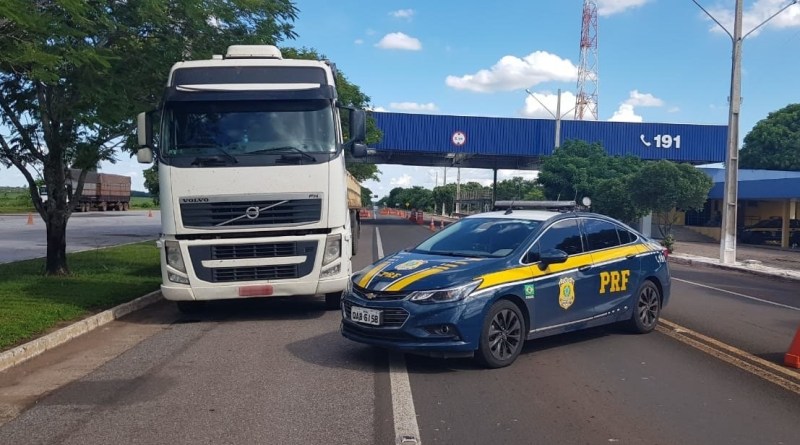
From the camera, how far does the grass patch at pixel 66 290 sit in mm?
9086

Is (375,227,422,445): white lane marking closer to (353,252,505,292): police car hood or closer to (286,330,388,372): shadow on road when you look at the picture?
(286,330,388,372): shadow on road

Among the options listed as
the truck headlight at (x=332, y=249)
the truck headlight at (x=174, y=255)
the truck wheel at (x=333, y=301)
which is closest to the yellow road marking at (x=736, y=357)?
the truck headlight at (x=332, y=249)

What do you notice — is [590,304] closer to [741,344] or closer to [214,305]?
[741,344]

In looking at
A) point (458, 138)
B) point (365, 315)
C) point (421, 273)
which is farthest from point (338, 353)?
point (458, 138)

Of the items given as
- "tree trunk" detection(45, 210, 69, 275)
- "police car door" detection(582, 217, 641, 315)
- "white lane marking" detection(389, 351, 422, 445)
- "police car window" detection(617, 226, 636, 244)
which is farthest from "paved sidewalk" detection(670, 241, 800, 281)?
"tree trunk" detection(45, 210, 69, 275)

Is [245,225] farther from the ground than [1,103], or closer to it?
closer to it

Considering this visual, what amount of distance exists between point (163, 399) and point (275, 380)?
104cm

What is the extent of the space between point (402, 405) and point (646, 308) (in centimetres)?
459

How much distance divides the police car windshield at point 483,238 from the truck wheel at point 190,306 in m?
4.04

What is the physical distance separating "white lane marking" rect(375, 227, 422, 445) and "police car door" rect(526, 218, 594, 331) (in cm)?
147

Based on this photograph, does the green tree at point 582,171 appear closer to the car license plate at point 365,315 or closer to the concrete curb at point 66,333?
the concrete curb at point 66,333

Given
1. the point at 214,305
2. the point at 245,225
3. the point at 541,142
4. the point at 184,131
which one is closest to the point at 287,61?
the point at 184,131

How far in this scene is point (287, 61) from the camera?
10484 mm

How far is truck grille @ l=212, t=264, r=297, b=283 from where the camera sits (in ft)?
32.2
